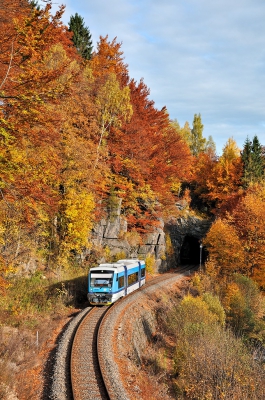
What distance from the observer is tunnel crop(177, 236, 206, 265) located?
185 feet

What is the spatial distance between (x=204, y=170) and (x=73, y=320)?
1823 inches

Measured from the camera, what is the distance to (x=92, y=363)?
12688 mm

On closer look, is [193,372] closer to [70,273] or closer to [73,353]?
[73,353]

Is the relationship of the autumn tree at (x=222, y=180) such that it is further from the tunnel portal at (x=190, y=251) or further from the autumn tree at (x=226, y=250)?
the autumn tree at (x=226, y=250)

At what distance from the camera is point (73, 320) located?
17938 millimetres

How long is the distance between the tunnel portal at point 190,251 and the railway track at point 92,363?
129 ft

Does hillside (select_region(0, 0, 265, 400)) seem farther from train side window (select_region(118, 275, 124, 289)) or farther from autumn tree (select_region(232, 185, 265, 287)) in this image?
train side window (select_region(118, 275, 124, 289))

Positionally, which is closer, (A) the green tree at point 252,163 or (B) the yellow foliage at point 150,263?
(B) the yellow foliage at point 150,263

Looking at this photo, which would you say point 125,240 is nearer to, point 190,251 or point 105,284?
point 105,284

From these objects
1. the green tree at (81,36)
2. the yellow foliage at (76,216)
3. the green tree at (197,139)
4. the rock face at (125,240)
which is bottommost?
the rock face at (125,240)

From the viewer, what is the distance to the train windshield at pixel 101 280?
21297 mm

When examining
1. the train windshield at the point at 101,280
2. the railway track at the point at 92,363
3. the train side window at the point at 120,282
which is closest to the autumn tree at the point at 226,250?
the train side window at the point at 120,282

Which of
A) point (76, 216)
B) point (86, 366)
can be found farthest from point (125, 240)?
point (86, 366)

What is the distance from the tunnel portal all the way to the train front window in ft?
118
